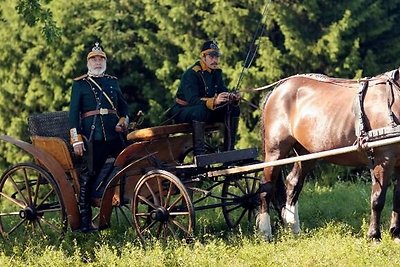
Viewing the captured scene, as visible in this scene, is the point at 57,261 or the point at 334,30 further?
the point at 334,30

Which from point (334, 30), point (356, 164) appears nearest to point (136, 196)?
point (356, 164)

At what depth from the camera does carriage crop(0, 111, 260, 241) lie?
8.09 meters

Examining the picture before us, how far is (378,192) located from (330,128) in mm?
851

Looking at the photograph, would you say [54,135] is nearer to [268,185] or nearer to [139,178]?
[139,178]

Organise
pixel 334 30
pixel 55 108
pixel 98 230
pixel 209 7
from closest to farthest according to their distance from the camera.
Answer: pixel 98 230 → pixel 334 30 → pixel 209 7 → pixel 55 108

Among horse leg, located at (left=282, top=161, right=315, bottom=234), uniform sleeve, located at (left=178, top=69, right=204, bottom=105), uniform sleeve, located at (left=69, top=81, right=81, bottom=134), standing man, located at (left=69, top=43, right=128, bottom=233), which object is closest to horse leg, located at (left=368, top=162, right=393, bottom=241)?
horse leg, located at (left=282, top=161, right=315, bottom=234)

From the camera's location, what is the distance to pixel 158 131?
8.09m

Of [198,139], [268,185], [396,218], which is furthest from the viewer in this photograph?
[268,185]

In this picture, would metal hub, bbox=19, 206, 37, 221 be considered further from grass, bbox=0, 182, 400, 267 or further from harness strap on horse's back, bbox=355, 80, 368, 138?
harness strap on horse's back, bbox=355, 80, 368, 138

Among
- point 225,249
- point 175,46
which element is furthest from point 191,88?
point 175,46

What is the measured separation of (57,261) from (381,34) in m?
12.4

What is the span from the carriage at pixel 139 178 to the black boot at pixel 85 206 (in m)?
0.08

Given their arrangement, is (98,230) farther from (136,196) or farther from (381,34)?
(381,34)

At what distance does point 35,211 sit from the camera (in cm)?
867
